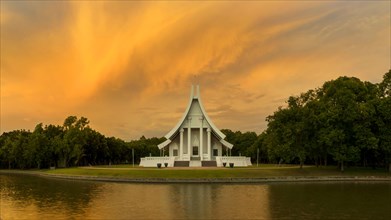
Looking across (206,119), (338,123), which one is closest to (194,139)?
(206,119)

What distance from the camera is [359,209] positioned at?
25141mm

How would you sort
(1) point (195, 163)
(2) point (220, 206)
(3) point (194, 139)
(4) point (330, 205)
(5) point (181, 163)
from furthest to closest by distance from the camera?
(3) point (194, 139) → (5) point (181, 163) → (1) point (195, 163) → (4) point (330, 205) → (2) point (220, 206)

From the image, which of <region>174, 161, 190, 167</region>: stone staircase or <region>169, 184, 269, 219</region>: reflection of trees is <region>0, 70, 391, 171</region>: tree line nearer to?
<region>174, 161, 190, 167</region>: stone staircase

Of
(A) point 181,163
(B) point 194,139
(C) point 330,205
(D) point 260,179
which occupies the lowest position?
(C) point 330,205

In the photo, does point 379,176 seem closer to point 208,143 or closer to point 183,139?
point 208,143

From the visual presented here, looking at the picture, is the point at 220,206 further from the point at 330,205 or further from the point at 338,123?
the point at 338,123

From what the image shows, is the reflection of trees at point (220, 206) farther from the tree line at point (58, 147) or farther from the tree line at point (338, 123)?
the tree line at point (58, 147)

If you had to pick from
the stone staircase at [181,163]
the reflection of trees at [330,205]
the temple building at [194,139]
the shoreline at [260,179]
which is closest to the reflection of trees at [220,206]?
the reflection of trees at [330,205]

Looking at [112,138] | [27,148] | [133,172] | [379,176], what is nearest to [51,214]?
[133,172]

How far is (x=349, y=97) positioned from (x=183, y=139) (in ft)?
99.7

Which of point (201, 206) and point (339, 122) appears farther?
point (339, 122)

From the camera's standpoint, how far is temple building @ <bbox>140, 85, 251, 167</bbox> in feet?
236

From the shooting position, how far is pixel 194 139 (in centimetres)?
7575

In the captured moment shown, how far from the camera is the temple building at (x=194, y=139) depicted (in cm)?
7206
